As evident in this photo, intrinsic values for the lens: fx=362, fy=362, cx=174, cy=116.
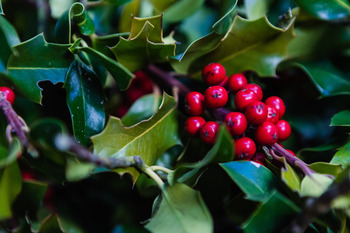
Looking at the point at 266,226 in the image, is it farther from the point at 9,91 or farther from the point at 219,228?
the point at 9,91

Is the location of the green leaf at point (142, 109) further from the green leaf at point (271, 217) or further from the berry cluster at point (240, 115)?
the green leaf at point (271, 217)

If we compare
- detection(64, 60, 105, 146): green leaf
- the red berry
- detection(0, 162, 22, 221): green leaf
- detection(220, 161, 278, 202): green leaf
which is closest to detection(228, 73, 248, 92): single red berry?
the red berry

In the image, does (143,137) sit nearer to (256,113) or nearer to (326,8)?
(256,113)

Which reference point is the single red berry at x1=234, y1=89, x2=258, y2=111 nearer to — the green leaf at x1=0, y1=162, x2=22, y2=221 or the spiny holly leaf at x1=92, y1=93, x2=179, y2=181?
the spiny holly leaf at x1=92, y1=93, x2=179, y2=181

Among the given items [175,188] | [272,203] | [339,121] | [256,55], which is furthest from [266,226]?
[256,55]

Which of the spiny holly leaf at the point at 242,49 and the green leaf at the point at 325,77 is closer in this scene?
the spiny holly leaf at the point at 242,49

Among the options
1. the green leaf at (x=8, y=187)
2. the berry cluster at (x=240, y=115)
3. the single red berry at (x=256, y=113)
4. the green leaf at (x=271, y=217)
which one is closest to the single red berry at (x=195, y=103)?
the berry cluster at (x=240, y=115)
